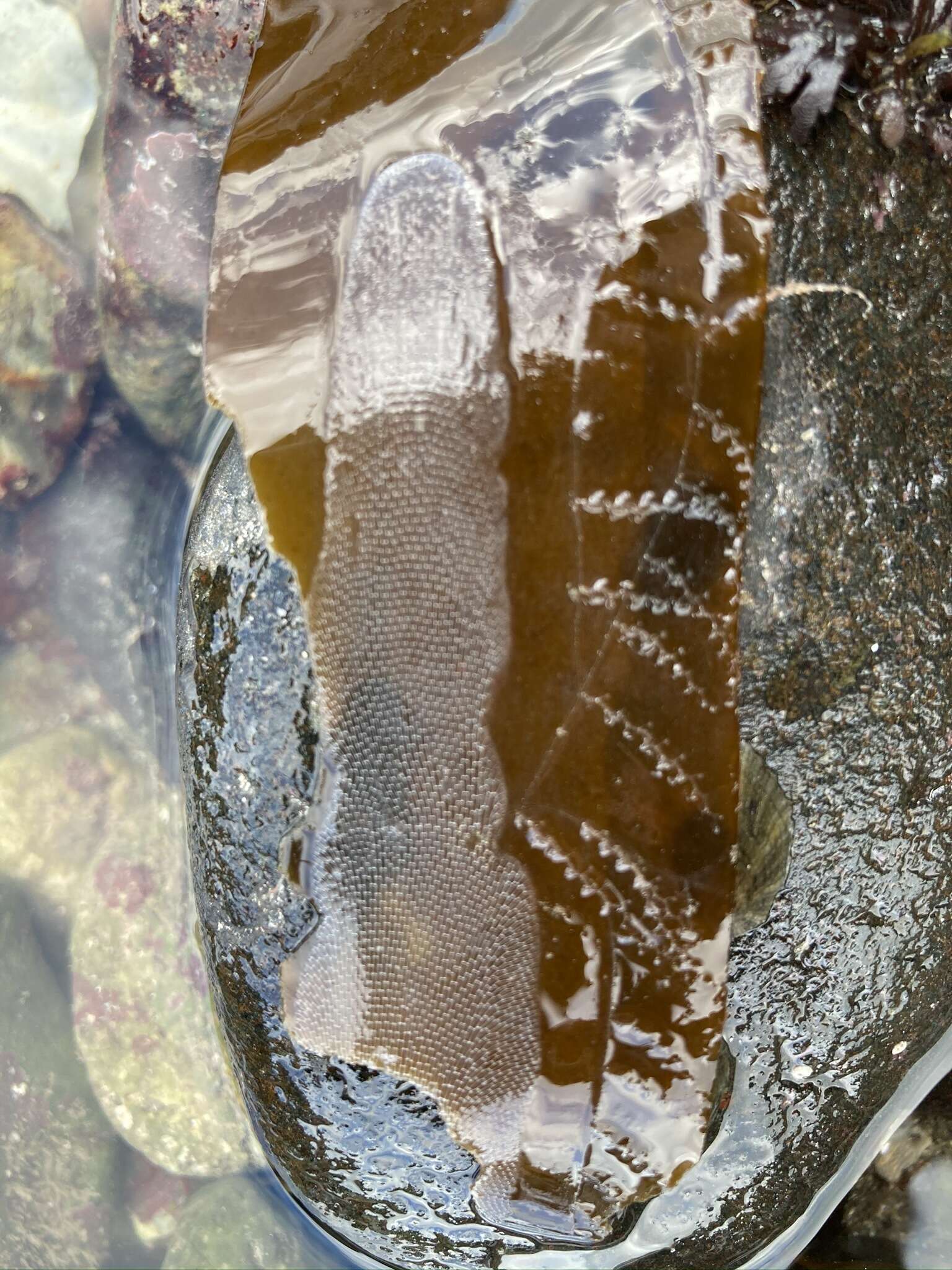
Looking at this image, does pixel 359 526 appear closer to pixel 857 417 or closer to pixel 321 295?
pixel 321 295

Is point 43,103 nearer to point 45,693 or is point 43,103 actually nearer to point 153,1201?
point 45,693

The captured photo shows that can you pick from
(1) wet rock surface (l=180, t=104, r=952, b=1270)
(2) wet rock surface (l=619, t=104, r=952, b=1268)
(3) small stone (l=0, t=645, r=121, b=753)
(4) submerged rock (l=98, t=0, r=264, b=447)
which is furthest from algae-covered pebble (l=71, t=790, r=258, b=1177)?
(2) wet rock surface (l=619, t=104, r=952, b=1268)

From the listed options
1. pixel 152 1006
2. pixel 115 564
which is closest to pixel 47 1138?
pixel 152 1006

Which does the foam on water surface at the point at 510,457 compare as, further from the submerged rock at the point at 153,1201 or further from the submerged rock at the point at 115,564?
the submerged rock at the point at 153,1201

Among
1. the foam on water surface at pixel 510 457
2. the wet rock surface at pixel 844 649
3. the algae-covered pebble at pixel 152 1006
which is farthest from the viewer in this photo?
the algae-covered pebble at pixel 152 1006

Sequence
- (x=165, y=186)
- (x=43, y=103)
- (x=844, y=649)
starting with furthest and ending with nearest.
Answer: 1. (x=43, y=103)
2. (x=165, y=186)
3. (x=844, y=649)

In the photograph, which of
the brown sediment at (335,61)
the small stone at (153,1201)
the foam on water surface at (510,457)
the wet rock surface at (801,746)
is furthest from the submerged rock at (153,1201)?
the brown sediment at (335,61)

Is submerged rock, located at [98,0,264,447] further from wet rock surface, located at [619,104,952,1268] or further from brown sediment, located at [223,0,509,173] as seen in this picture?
wet rock surface, located at [619,104,952,1268]
